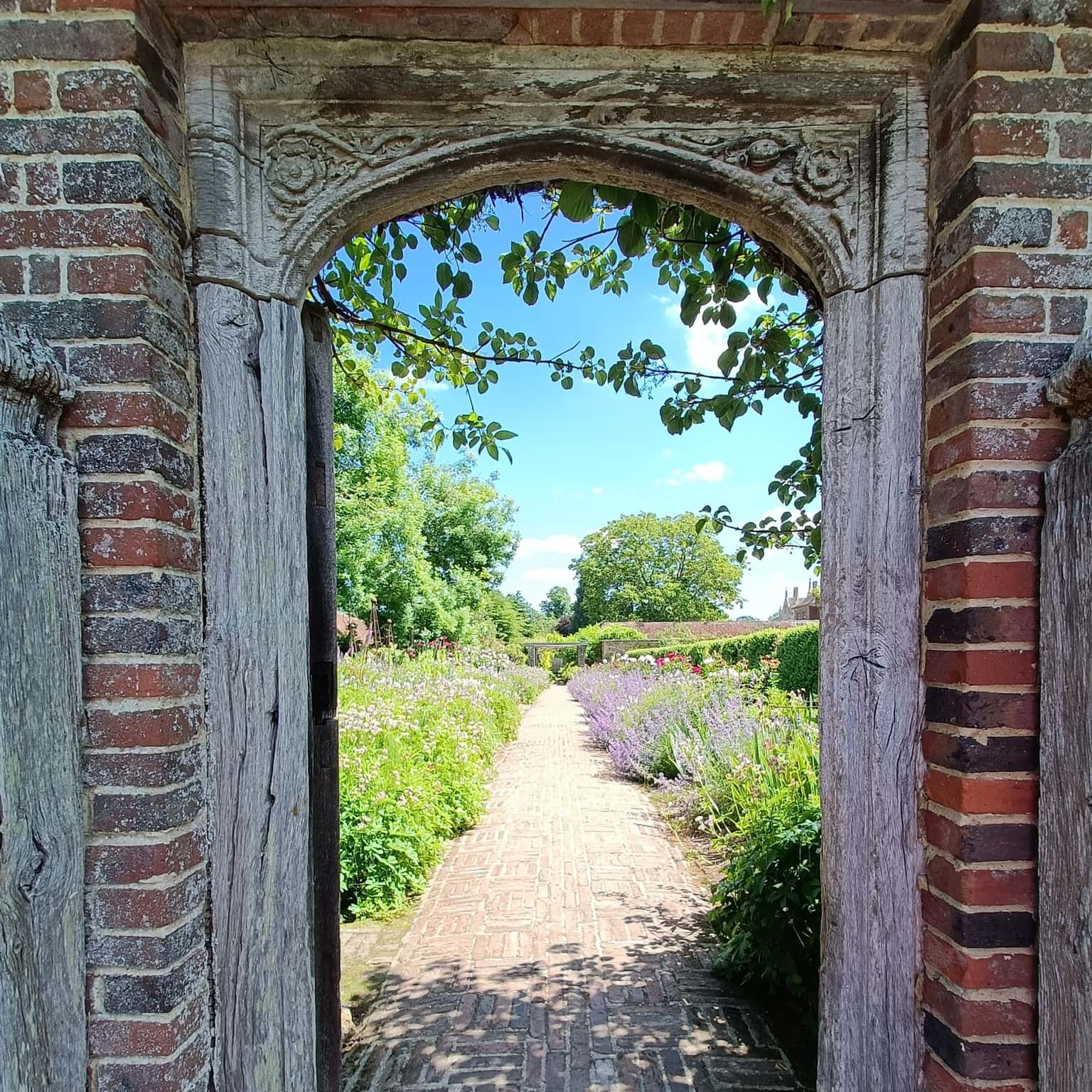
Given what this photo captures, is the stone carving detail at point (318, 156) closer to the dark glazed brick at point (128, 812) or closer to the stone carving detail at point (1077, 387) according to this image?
the dark glazed brick at point (128, 812)

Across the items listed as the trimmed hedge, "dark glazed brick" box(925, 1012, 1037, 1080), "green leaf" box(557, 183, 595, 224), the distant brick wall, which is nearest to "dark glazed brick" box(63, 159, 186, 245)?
"green leaf" box(557, 183, 595, 224)

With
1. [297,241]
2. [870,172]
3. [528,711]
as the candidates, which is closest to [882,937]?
[870,172]

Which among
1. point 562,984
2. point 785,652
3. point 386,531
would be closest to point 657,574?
point 386,531

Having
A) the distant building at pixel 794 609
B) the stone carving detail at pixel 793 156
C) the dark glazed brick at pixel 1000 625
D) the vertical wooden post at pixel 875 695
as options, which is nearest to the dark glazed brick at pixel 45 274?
the stone carving detail at pixel 793 156

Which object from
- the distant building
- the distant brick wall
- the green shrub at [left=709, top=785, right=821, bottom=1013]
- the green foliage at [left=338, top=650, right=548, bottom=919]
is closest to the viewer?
the green shrub at [left=709, top=785, right=821, bottom=1013]

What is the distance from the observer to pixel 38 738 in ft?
4.20

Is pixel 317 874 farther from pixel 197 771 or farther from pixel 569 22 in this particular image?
pixel 569 22

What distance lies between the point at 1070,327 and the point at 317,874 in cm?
251

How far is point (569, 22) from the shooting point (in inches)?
60.6

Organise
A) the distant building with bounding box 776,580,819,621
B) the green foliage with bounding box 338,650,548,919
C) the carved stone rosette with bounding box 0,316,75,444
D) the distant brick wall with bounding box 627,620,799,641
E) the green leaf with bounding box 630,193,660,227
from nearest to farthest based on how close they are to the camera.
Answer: the carved stone rosette with bounding box 0,316,75,444, the green leaf with bounding box 630,193,660,227, the green foliage with bounding box 338,650,548,919, the distant brick wall with bounding box 627,620,799,641, the distant building with bounding box 776,580,819,621

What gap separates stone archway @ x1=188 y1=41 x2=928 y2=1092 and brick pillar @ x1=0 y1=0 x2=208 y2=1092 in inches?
6.4

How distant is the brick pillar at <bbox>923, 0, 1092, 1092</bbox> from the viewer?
1.37 meters

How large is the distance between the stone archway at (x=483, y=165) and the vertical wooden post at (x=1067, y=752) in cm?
26

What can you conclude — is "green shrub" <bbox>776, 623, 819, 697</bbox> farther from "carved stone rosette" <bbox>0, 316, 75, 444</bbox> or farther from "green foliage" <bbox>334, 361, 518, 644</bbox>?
"carved stone rosette" <bbox>0, 316, 75, 444</bbox>
